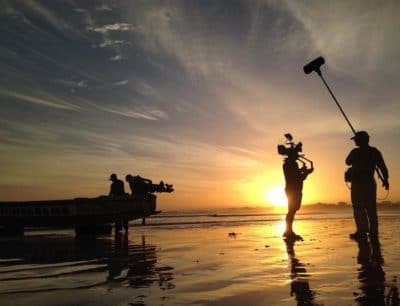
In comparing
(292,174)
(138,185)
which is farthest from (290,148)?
(138,185)

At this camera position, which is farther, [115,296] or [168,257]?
[168,257]

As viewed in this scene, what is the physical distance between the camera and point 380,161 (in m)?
11.1

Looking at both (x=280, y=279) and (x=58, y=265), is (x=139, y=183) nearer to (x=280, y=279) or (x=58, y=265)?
(x=58, y=265)

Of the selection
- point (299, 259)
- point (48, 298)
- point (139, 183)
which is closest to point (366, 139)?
point (299, 259)

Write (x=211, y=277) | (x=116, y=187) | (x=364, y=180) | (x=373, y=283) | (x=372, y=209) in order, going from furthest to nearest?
1. (x=116, y=187)
2. (x=364, y=180)
3. (x=372, y=209)
4. (x=211, y=277)
5. (x=373, y=283)

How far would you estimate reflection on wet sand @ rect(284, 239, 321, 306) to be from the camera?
438 cm

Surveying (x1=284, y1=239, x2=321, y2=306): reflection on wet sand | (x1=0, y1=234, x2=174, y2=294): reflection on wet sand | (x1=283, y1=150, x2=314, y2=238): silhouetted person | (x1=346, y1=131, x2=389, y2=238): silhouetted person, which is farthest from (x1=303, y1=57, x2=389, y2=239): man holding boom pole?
(x1=0, y1=234, x2=174, y2=294): reflection on wet sand

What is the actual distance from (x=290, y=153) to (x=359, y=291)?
765 cm

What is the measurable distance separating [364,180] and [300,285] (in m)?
6.55

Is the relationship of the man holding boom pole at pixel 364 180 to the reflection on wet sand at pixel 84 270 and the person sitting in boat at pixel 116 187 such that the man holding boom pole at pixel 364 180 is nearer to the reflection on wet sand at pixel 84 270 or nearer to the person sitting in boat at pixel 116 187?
the reflection on wet sand at pixel 84 270

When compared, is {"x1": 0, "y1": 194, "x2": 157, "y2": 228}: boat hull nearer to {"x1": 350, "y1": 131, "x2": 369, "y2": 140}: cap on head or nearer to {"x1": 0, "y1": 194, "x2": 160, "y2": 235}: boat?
{"x1": 0, "y1": 194, "x2": 160, "y2": 235}: boat

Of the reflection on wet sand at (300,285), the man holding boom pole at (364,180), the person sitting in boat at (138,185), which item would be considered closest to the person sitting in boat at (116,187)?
the person sitting in boat at (138,185)

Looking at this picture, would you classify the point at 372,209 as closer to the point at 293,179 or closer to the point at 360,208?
the point at 360,208

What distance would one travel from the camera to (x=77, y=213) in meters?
16.8
